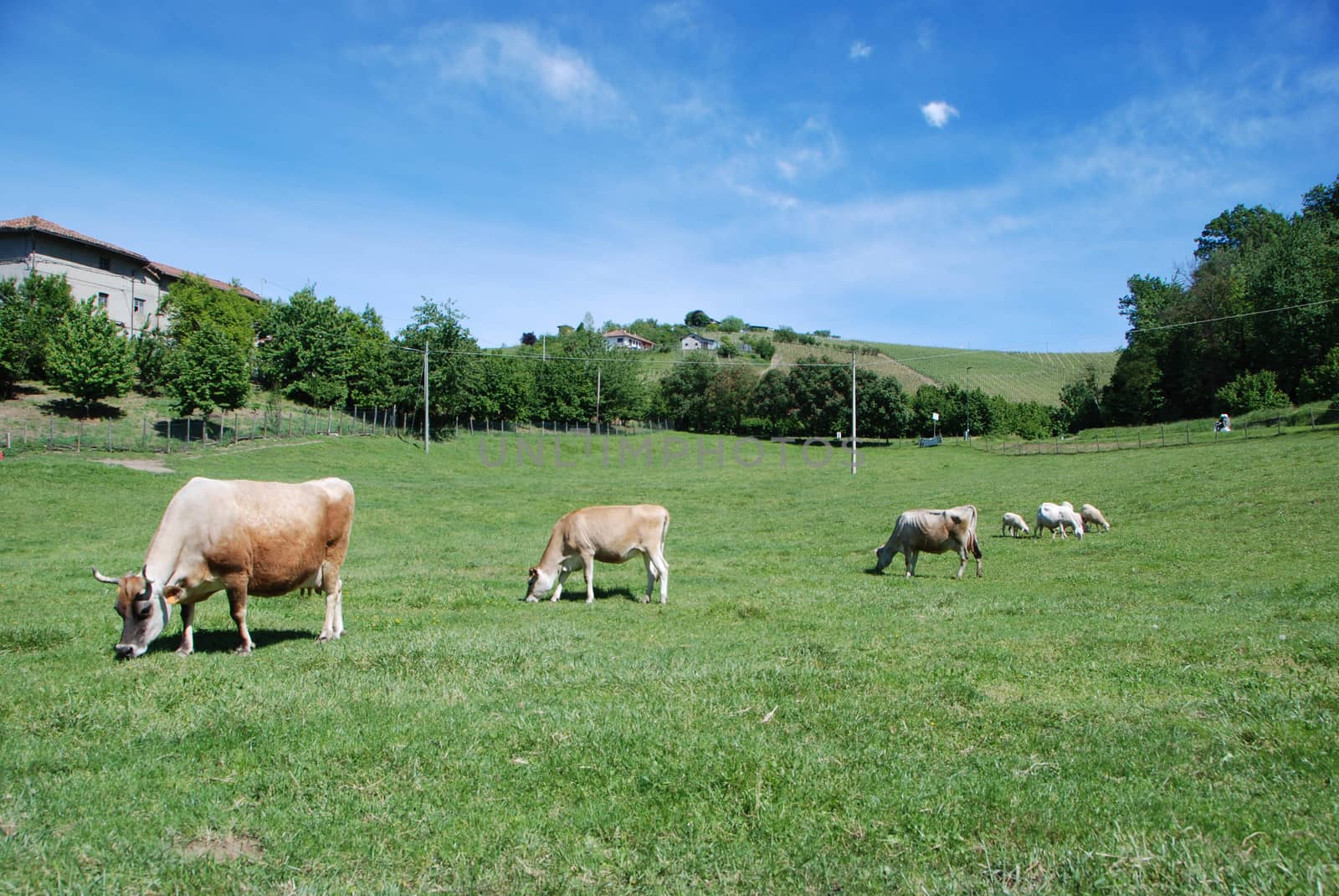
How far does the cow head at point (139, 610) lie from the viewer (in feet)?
30.9

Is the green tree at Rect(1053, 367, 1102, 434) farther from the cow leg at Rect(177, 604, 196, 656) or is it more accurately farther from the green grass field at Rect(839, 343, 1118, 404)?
the cow leg at Rect(177, 604, 196, 656)

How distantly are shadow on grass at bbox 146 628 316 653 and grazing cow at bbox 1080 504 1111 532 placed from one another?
26163 mm

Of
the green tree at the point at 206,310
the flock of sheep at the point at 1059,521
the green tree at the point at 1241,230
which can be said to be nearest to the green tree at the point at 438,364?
the green tree at the point at 206,310

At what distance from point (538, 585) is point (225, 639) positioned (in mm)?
6033

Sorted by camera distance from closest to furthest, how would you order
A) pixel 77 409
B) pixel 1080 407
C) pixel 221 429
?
1. pixel 77 409
2. pixel 221 429
3. pixel 1080 407

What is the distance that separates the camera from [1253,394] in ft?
218

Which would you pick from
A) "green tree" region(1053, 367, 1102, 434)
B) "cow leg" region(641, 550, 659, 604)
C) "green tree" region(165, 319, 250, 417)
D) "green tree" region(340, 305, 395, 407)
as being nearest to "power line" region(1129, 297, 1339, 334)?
"green tree" region(1053, 367, 1102, 434)

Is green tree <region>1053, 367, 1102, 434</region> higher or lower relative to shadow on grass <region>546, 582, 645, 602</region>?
higher

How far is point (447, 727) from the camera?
6867mm

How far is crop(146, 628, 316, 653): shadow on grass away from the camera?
34.4ft

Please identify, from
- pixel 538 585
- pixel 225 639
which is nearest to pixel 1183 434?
pixel 538 585

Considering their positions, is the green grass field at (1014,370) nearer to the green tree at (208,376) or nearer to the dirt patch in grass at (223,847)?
the green tree at (208,376)

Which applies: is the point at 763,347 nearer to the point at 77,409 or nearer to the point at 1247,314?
the point at 1247,314

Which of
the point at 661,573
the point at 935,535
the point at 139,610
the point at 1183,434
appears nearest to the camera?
the point at 139,610
